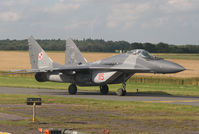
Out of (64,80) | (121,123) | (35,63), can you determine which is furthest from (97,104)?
(35,63)

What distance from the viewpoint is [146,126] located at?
48.2ft

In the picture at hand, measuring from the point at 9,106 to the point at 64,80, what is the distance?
970 centimetres

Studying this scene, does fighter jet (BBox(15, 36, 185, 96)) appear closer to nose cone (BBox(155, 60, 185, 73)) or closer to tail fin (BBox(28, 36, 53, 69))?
nose cone (BBox(155, 60, 185, 73))

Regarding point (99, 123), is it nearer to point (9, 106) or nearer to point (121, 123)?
point (121, 123)

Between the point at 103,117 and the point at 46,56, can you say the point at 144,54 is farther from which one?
the point at 103,117

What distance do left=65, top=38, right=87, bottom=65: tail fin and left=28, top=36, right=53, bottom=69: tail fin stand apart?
1551mm

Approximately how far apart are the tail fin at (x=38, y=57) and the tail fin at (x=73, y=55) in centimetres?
155

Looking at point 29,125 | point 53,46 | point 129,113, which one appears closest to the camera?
point 29,125

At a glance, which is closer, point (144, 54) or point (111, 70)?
point (144, 54)

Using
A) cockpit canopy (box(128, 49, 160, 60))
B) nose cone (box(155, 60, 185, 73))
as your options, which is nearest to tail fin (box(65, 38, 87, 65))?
cockpit canopy (box(128, 49, 160, 60))

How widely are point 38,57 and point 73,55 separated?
2705 mm

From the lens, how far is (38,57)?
109 ft

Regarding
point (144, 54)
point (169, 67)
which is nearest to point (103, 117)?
point (169, 67)

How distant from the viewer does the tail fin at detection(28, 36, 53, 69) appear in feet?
108
